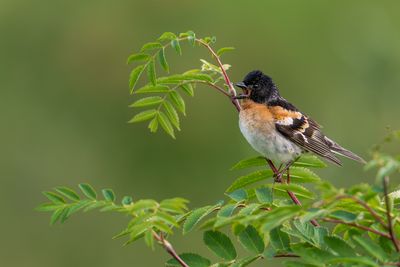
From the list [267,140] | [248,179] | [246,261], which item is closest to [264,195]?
[246,261]

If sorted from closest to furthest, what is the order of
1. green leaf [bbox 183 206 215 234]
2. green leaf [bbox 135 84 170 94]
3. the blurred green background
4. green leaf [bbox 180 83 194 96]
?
green leaf [bbox 183 206 215 234] < green leaf [bbox 135 84 170 94] < green leaf [bbox 180 83 194 96] < the blurred green background

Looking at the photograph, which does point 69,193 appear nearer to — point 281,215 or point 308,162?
point 281,215

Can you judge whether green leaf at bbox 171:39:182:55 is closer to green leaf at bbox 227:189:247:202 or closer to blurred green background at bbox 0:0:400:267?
green leaf at bbox 227:189:247:202

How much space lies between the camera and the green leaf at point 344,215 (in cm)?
271

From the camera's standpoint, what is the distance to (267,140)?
203 inches

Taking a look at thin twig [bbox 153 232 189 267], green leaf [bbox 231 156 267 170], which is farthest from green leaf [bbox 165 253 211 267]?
green leaf [bbox 231 156 267 170]

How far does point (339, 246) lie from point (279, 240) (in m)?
0.31

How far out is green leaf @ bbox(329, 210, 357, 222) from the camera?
8.90 feet

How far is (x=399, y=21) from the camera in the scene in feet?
46.5

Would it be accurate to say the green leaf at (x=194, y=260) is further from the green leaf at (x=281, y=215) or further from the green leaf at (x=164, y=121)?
the green leaf at (x=164, y=121)

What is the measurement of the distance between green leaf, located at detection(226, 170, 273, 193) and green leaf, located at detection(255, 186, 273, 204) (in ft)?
1.28

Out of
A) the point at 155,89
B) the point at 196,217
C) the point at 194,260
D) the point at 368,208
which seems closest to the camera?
the point at 368,208

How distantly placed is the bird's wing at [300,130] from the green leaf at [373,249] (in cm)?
246

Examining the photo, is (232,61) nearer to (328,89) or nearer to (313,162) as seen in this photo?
(328,89)
